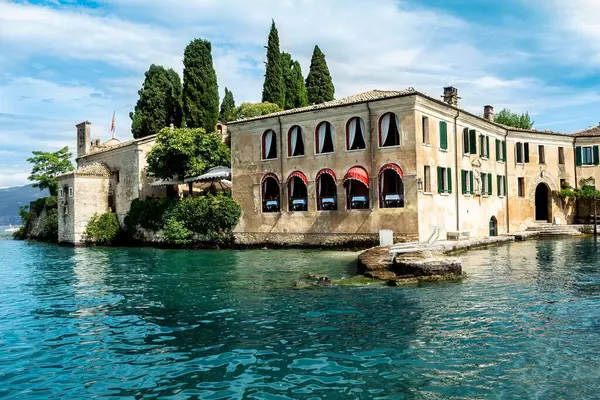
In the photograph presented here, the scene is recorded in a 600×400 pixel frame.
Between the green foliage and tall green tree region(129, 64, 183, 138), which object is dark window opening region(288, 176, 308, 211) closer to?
the green foliage

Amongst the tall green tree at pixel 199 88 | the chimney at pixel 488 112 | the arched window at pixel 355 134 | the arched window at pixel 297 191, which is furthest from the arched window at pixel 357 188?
the tall green tree at pixel 199 88

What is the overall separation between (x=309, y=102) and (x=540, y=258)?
32941 millimetres

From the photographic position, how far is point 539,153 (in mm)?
35219

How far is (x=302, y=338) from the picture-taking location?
29.0ft

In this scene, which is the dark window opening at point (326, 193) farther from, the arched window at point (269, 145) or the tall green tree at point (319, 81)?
the tall green tree at point (319, 81)

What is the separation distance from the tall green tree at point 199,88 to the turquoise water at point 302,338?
82.7 feet

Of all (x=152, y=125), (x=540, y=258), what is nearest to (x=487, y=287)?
(x=540, y=258)

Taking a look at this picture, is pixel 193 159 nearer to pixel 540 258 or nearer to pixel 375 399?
pixel 540 258

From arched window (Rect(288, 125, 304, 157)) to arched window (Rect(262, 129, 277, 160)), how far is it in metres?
1.23

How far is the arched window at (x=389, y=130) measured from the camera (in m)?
24.3

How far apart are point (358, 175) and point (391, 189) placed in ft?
6.64

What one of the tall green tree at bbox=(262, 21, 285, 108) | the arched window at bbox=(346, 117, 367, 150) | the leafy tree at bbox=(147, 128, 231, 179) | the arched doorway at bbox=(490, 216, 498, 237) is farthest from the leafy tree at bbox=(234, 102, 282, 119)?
the arched doorway at bbox=(490, 216, 498, 237)

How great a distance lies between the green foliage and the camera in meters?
37.0

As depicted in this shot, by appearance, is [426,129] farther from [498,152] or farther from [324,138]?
[498,152]
